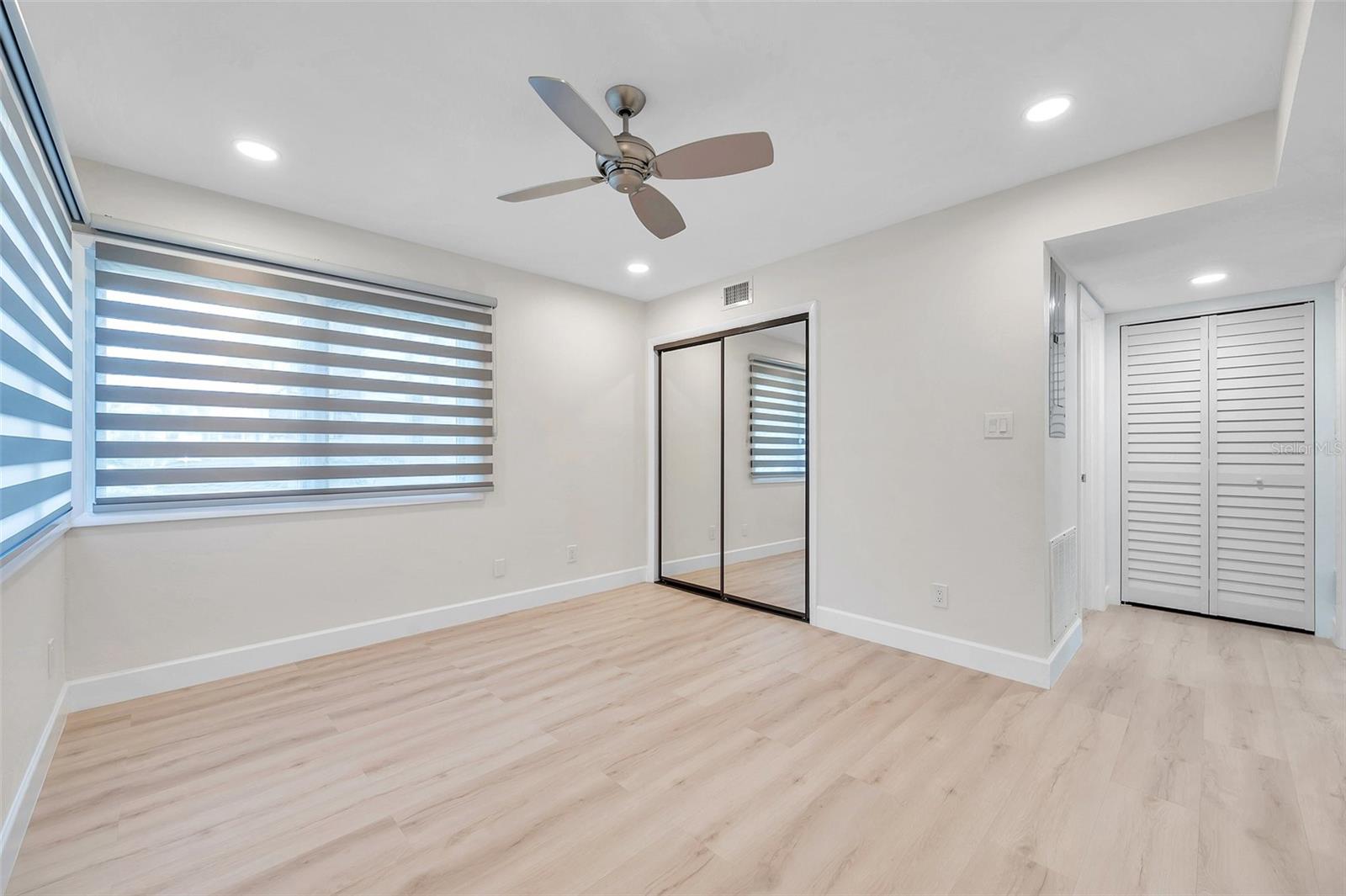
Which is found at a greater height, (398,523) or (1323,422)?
(1323,422)

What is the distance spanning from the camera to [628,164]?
2078 mm

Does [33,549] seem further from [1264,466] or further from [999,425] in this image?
[1264,466]

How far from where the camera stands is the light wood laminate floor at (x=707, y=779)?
1.56 metres

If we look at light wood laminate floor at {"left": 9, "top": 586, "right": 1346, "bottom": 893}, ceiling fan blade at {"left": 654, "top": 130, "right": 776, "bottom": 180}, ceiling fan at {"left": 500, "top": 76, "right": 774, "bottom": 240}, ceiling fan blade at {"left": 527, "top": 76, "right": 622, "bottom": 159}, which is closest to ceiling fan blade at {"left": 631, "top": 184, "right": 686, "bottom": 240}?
ceiling fan at {"left": 500, "top": 76, "right": 774, "bottom": 240}

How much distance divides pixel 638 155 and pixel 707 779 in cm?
229

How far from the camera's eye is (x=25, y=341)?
165cm

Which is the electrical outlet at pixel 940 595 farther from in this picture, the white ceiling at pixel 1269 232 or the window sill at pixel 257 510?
the window sill at pixel 257 510

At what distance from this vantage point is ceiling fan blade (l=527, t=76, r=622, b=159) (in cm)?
159

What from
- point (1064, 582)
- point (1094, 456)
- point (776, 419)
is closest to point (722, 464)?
point (776, 419)

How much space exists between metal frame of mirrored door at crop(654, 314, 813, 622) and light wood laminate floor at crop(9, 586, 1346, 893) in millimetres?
794

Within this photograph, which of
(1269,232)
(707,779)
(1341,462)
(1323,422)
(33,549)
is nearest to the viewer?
(33,549)

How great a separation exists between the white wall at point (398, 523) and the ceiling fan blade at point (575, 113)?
2.17m

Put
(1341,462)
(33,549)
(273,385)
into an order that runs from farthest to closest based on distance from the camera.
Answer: (1341,462), (273,385), (33,549)

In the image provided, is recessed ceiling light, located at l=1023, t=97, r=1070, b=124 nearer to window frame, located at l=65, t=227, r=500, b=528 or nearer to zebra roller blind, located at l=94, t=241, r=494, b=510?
zebra roller blind, located at l=94, t=241, r=494, b=510
